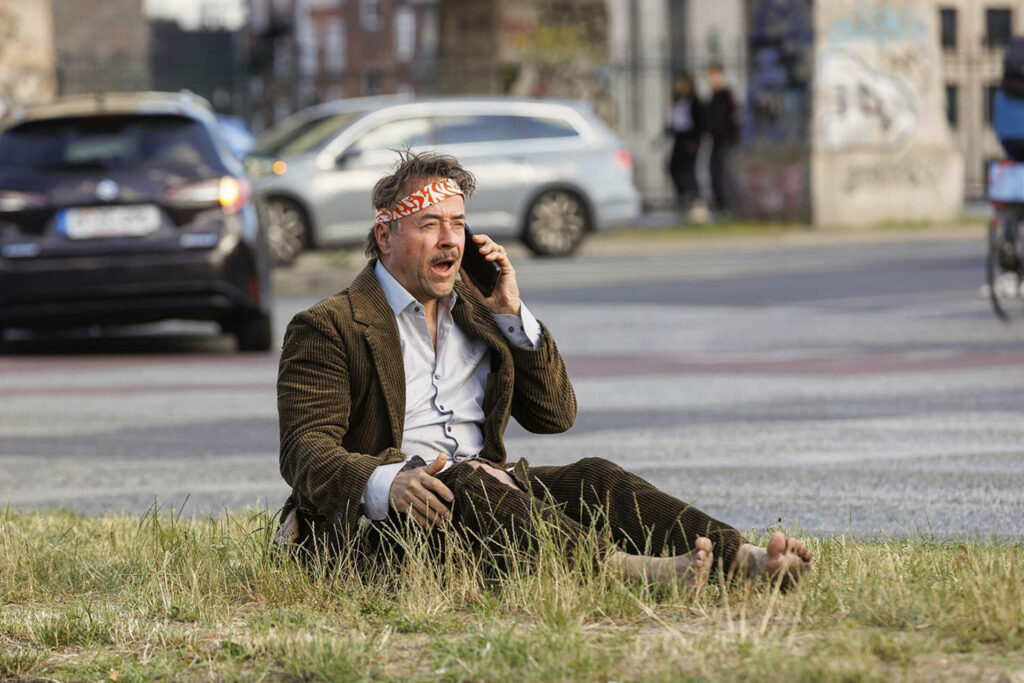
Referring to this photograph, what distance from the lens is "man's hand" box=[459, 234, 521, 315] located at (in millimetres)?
5336

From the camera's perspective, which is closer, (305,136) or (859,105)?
(305,136)

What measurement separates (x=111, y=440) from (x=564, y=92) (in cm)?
2781

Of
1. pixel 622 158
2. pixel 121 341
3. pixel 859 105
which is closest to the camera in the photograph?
pixel 121 341

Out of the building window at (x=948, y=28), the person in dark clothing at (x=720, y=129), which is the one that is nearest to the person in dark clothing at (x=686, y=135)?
the person in dark clothing at (x=720, y=129)

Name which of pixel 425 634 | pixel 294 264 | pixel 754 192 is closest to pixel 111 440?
pixel 425 634

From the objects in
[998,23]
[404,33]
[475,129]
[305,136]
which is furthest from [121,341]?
[404,33]

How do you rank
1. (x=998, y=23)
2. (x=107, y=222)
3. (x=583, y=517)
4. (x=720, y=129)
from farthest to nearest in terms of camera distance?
(x=998, y=23) < (x=720, y=129) < (x=107, y=222) < (x=583, y=517)

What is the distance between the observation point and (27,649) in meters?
4.68

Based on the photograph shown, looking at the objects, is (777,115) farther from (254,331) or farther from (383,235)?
(383,235)

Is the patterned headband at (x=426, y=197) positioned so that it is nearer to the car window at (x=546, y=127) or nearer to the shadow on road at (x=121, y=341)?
the shadow on road at (x=121, y=341)

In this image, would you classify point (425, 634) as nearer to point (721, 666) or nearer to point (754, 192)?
point (721, 666)

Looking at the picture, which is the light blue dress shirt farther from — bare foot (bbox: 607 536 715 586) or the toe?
the toe

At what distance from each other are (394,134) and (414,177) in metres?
17.9

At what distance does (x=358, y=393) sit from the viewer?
537 centimetres
